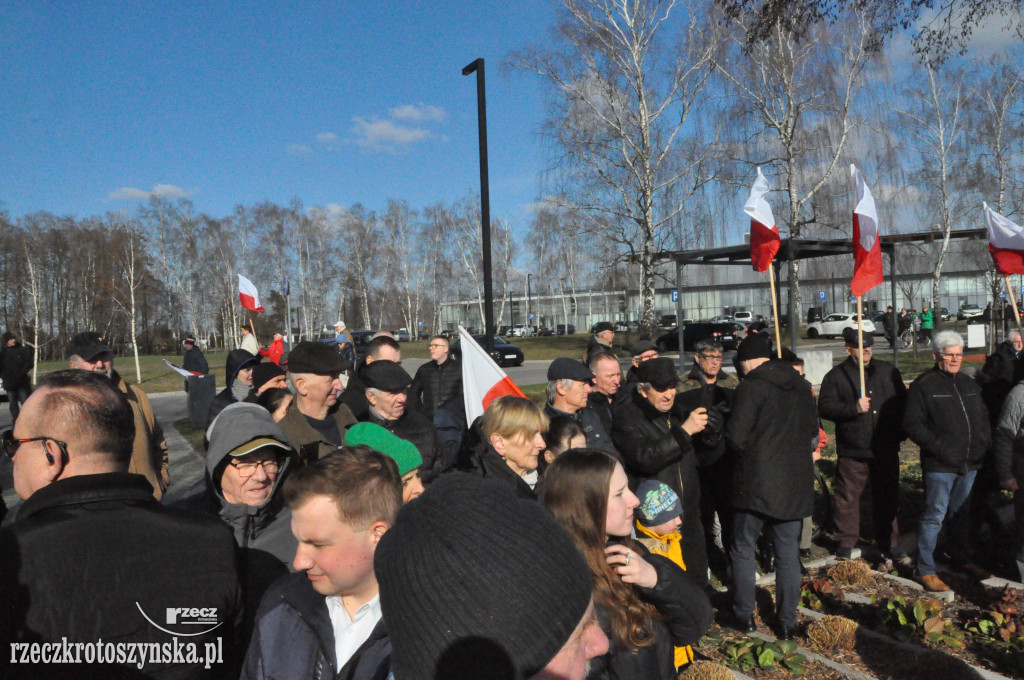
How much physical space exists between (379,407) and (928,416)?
3974 millimetres

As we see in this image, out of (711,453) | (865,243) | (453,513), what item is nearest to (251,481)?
(453,513)

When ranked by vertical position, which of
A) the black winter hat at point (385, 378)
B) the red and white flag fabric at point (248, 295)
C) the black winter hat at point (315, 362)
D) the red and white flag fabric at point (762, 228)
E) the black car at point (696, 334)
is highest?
the red and white flag fabric at point (762, 228)

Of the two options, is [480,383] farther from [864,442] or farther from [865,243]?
[865,243]

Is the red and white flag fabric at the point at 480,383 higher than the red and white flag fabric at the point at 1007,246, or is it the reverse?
the red and white flag fabric at the point at 1007,246

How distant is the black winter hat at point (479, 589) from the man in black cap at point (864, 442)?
5.46 metres

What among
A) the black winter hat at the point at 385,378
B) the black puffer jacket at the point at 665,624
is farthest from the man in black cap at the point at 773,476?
the black puffer jacket at the point at 665,624

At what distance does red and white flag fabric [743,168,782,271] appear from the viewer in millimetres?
7312

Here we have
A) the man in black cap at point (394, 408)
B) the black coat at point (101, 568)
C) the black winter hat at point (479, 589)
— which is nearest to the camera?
the black winter hat at point (479, 589)

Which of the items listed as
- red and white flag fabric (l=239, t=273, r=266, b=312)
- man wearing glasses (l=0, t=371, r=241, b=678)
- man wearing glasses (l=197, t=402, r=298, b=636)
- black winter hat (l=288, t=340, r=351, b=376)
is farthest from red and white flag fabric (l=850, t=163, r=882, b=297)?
red and white flag fabric (l=239, t=273, r=266, b=312)

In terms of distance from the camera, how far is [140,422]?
12.8ft

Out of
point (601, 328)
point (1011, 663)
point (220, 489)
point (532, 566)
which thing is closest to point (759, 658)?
point (1011, 663)

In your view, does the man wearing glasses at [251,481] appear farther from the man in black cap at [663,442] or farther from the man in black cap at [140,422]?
the man in black cap at [663,442]

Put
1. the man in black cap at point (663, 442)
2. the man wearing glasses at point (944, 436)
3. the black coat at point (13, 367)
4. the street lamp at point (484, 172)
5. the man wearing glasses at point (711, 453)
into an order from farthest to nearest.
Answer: the black coat at point (13, 367) < the street lamp at point (484, 172) < the man wearing glasses at point (711, 453) < the man wearing glasses at point (944, 436) < the man in black cap at point (663, 442)

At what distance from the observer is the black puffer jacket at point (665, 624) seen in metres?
2.11
